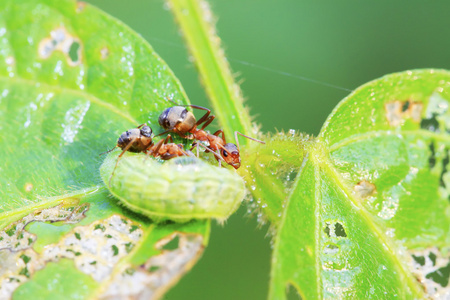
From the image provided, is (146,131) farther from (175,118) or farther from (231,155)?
(231,155)

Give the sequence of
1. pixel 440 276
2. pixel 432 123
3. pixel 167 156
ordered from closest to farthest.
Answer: pixel 440 276
pixel 432 123
pixel 167 156

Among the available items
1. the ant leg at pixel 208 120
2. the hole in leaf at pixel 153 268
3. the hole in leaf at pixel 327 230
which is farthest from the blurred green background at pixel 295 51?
the hole in leaf at pixel 153 268

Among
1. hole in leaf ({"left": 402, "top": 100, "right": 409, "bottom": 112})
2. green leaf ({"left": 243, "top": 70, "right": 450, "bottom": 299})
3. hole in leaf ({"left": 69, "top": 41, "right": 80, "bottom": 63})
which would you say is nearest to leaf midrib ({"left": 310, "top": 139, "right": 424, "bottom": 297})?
green leaf ({"left": 243, "top": 70, "right": 450, "bottom": 299})

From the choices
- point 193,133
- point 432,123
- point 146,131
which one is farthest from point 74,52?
point 432,123

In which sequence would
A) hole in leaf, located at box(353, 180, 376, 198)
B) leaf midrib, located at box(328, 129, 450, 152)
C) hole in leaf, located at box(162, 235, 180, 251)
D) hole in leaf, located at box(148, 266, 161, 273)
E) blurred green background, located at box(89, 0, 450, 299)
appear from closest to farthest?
hole in leaf, located at box(148, 266, 161, 273)
hole in leaf, located at box(162, 235, 180, 251)
hole in leaf, located at box(353, 180, 376, 198)
leaf midrib, located at box(328, 129, 450, 152)
blurred green background, located at box(89, 0, 450, 299)

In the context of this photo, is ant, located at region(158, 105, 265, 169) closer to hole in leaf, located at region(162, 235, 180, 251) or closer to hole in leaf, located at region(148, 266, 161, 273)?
hole in leaf, located at region(162, 235, 180, 251)

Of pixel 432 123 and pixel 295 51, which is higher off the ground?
pixel 295 51
